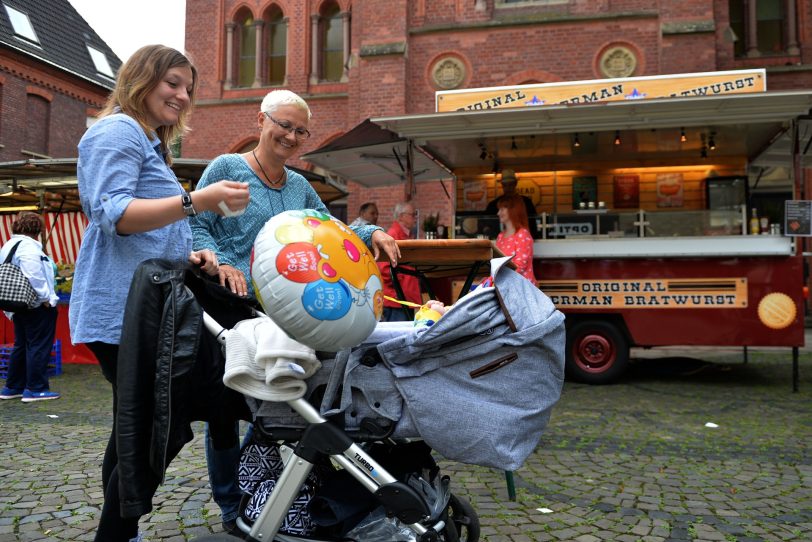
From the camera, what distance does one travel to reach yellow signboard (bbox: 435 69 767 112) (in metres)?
8.34

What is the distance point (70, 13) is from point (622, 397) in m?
31.4

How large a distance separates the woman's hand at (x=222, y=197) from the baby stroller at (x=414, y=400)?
38 centimetres

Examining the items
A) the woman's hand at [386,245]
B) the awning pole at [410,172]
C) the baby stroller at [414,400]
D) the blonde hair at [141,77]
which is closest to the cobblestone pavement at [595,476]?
the baby stroller at [414,400]

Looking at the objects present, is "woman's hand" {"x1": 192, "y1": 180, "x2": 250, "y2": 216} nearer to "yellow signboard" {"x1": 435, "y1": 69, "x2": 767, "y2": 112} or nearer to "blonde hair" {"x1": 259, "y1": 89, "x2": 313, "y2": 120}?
"blonde hair" {"x1": 259, "y1": 89, "x2": 313, "y2": 120}

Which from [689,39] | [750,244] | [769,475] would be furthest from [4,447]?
[689,39]

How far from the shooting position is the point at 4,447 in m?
4.88

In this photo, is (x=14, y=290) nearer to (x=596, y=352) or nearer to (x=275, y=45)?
(x=596, y=352)

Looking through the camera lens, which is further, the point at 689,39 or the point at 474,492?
the point at 689,39

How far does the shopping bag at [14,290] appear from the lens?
6.70 meters

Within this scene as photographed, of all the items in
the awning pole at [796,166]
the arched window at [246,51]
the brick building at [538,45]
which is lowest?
the awning pole at [796,166]

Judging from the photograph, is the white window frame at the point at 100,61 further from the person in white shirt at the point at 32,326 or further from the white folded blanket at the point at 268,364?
the white folded blanket at the point at 268,364

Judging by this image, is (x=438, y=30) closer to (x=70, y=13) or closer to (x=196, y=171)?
(x=196, y=171)

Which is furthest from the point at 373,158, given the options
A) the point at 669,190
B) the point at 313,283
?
the point at 313,283

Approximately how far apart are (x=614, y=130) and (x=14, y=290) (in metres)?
6.96
